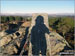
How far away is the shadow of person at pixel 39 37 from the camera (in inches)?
1117

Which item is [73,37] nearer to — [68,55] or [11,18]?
[68,55]

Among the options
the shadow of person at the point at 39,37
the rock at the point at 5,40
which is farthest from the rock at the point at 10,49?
the shadow of person at the point at 39,37

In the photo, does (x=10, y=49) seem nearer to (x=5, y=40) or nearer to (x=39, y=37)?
(x=5, y=40)

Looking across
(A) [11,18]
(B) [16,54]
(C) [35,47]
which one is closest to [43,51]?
(C) [35,47]

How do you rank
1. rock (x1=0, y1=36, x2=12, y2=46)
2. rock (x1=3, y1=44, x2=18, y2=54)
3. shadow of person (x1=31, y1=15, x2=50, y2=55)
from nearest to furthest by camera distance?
rock (x1=3, y1=44, x2=18, y2=54)
shadow of person (x1=31, y1=15, x2=50, y2=55)
rock (x1=0, y1=36, x2=12, y2=46)

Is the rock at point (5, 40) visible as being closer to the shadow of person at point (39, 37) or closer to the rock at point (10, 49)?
the rock at point (10, 49)

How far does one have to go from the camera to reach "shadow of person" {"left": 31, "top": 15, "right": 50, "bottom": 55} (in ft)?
93.0

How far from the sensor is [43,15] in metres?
44.0

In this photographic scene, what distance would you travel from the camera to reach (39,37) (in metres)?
33.2

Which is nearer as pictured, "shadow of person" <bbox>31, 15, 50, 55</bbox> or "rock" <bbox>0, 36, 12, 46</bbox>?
"shadow of person" <bbox>31, 15, 50, 55</bbox>

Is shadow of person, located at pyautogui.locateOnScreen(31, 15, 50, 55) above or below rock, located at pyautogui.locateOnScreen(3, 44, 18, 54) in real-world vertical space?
above

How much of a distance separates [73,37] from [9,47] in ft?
70.1

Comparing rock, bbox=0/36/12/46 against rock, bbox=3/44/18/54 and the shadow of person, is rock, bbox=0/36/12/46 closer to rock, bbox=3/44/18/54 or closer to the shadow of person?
rock, bbox=3/44/18/54

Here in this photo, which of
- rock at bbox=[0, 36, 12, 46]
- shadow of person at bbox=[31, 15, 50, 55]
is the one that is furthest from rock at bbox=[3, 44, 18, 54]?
shadow of person at bbox=[31, 15, 50, 55]
